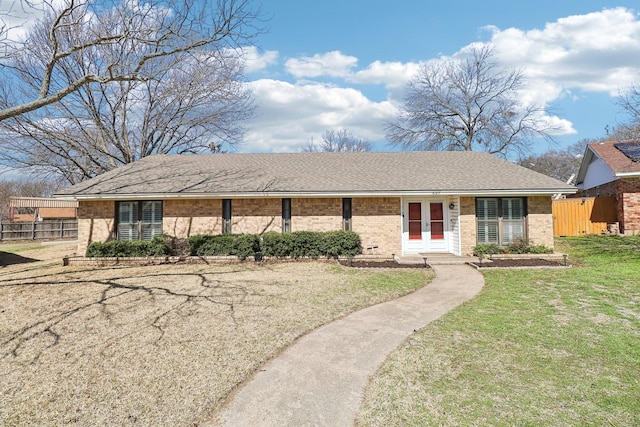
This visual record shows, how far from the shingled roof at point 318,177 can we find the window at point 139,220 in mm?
752

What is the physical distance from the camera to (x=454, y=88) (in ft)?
97.9

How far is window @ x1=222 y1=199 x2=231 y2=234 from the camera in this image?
13789 millimetres

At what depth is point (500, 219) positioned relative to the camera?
13.4m

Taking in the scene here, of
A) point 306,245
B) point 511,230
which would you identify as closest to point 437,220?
point 511,230

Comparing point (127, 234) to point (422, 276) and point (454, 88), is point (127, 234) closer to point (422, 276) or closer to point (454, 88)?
point (422, 276)

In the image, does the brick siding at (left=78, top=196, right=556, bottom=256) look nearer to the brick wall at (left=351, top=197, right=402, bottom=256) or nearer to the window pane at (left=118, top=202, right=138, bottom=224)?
the brick wall at (left=351, top=197, right=402, bottom=256)

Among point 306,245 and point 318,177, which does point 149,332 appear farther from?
point 318,177

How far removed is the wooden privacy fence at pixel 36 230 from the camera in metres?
23.9

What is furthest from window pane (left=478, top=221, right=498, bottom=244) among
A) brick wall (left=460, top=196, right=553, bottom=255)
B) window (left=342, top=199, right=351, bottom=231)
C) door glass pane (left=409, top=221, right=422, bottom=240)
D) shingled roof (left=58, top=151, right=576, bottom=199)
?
window (left=342, top=199, right=351, bottom=231)

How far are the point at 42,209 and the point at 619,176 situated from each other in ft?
182

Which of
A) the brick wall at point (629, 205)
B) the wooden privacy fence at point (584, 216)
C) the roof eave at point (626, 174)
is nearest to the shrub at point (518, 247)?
the brick wall at point (629, 205)

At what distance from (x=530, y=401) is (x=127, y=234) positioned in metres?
14.2

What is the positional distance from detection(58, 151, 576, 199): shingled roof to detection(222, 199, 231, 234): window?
A: 2.22 ft

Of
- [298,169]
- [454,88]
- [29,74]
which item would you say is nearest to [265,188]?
[298,169]
